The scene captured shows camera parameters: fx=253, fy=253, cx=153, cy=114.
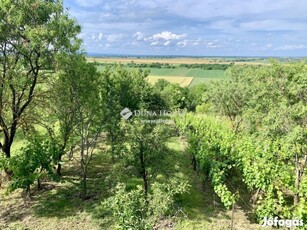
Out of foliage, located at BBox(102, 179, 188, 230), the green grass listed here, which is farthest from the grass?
the green grass

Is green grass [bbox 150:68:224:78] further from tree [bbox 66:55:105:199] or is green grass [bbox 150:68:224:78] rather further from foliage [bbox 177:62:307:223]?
tree [bbox 66:55:105:199]

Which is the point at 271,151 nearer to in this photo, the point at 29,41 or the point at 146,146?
the point at 146,146

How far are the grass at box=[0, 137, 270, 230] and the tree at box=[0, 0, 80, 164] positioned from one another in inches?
158

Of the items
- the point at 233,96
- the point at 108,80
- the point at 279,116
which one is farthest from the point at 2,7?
the point at 233,96

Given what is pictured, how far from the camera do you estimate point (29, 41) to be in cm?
1095

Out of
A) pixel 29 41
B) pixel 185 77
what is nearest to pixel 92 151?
pixel 29 41

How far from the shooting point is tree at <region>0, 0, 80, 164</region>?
402 inches

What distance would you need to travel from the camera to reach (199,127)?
18734 mm

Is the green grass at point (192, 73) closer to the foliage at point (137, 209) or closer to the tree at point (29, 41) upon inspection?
the tree at point (29, 41)

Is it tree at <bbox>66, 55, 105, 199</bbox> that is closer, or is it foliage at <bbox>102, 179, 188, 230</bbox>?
foliage at <bbox>102, 179, 188, 230</bbox>

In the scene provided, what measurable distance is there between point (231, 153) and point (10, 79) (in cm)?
1098

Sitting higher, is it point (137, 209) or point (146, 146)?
point (146, 146)

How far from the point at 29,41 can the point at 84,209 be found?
24.9 ft

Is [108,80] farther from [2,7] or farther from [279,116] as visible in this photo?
[279,116]
